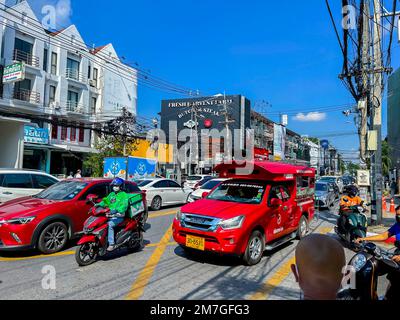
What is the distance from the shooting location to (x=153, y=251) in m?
7.04

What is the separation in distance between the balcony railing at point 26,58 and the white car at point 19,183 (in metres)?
19.4

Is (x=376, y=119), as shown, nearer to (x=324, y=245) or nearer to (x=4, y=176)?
(x=324, y=245)

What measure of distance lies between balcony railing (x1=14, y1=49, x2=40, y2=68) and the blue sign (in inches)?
243

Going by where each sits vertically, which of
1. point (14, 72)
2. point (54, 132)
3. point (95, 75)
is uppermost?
point (95, 75)

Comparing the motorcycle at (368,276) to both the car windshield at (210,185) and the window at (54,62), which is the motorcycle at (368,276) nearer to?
the car windshield at (210,185)

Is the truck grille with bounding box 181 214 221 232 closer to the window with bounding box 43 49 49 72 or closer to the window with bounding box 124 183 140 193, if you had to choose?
the window with bounding box 124 183 140 193

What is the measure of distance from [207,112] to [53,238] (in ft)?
166

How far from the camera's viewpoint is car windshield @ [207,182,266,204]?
Answer: 21.9ft

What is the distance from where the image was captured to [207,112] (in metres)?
55.7

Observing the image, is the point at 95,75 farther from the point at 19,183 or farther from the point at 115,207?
the point at 115,207

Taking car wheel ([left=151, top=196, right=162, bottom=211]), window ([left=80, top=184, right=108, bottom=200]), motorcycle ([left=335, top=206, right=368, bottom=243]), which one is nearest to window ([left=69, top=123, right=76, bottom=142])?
car wheel ([left=151, top=196, right=162, bottom=211])

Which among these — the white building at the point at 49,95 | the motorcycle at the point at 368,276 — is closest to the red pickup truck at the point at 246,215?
the motorcycle at the point at 368,276

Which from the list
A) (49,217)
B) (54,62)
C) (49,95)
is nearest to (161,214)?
(49,217)
